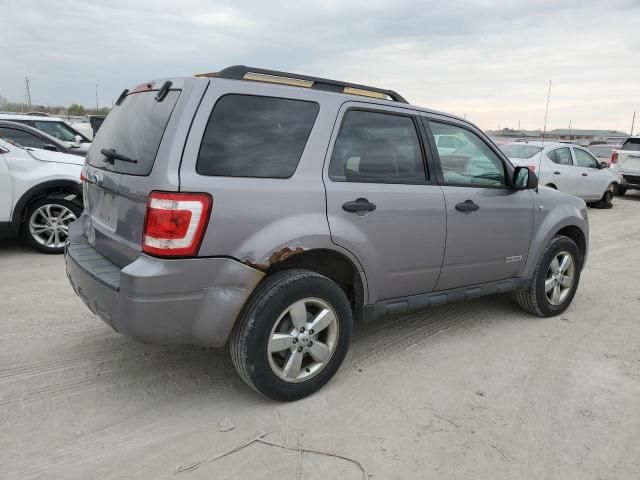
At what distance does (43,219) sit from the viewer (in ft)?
21.5

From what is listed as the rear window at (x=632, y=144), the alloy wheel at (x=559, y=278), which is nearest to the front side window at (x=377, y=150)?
the alloy wheel at (x=559, y=278)

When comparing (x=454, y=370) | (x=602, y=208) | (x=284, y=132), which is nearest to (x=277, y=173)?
(x=284, y=132)

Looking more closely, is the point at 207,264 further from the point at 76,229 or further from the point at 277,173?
the point at 76,229

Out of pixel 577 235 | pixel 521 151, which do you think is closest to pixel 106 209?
pixel 577 235

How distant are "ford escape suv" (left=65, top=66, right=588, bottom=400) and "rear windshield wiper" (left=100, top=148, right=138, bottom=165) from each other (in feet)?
0.05

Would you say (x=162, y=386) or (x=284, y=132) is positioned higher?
(x=284, y=132)

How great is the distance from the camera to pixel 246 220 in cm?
287

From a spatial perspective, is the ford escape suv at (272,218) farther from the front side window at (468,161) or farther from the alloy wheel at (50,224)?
the alloy wheel at (50,224)

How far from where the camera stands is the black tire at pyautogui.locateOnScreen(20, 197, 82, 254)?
646 centimetres

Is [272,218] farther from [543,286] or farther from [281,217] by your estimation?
[543,286]

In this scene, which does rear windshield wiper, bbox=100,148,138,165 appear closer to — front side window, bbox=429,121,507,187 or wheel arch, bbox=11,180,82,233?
front side window, bbox=429,121,507,187

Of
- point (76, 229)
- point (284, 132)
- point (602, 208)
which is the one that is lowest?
point (602, 208)

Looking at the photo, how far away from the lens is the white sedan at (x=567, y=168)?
11.5 meters

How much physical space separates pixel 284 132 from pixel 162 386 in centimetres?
172
